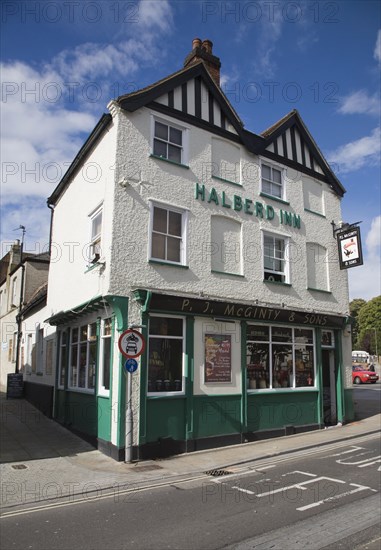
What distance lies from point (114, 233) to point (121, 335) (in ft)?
8.67

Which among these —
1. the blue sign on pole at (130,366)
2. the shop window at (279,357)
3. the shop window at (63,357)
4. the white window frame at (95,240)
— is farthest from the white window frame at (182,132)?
the shop window at (63,357)

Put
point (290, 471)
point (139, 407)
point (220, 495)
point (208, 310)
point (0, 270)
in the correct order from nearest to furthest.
Result: 1. point (220, 495)
2. point (290, 471)
3. point (139, 407)
4. point (208, 310)
5. point (0, 270)

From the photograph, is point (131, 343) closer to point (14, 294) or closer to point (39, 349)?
point (39, 349)

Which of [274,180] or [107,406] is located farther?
[274,180]

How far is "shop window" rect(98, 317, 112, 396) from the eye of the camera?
444 inches

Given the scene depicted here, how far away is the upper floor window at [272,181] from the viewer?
14972mm

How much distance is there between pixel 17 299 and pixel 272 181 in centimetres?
1575

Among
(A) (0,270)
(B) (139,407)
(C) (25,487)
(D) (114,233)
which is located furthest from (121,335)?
(A) (0,270)

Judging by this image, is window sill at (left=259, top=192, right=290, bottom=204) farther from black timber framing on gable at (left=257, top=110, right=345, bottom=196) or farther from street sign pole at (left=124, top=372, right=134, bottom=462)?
street sign pole at (left=124, top=372, right=134, bottom=462)

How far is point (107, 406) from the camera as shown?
1084 centimetres

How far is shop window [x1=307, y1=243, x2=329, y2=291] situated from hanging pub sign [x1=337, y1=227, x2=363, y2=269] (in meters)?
0.61

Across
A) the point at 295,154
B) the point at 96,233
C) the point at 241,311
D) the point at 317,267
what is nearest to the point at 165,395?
the point at 241,311

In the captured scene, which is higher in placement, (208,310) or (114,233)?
(114,233)

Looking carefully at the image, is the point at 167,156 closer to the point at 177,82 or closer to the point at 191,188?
the point at 191,188
